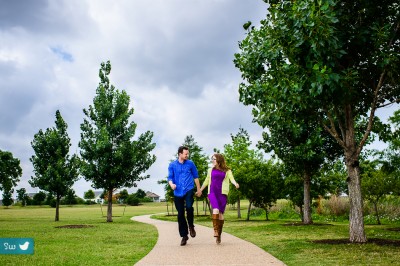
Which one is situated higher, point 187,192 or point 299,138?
point 299,138

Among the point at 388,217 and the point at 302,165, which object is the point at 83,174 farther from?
the point at 388,217

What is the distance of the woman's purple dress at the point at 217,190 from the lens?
10398 mm

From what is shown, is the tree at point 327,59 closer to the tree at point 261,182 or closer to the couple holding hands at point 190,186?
the couple holding hands at point 190,186

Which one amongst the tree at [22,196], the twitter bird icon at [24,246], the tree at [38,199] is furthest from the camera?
the tree at [22,196]

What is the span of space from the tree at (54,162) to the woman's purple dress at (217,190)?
987 inches

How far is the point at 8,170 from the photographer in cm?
4372

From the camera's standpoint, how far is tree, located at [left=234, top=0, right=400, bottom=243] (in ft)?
31.0

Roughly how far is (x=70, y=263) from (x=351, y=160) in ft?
27.0

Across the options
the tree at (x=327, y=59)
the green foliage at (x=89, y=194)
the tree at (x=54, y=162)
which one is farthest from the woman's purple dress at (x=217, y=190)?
the green foliage at (x=89, y=194)

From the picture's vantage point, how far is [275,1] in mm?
12430

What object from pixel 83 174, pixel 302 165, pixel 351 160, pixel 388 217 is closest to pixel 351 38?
pixel 351 160

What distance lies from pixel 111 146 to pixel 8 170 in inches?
806

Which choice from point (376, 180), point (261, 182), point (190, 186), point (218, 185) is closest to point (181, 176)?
point (190, 186)

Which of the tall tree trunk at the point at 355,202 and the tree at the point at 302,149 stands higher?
the tree at the point at 302,149
